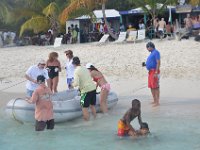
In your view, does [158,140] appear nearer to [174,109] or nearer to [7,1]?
[174,109]

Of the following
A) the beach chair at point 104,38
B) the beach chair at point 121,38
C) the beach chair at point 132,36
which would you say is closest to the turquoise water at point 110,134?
the beach chair at point 132,36

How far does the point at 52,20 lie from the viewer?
2612cm

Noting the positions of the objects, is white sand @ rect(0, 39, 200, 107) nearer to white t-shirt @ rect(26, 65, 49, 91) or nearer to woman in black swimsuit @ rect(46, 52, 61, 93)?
woman in black swimsuit @ rect(46, 52, 61, 93)

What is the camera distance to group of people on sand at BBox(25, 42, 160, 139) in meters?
8.30

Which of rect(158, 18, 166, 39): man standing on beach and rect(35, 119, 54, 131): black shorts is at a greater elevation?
rect(158, 18, 166, 39): man standing on beach

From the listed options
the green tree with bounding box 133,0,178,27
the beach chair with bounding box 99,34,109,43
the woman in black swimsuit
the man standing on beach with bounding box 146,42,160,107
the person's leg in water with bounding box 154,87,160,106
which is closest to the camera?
the man standing on beach with bounding box 146,42,160,107

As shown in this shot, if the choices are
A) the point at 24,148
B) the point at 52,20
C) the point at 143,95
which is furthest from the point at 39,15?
the point at 24,148

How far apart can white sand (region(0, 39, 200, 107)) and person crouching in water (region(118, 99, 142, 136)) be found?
122 inches

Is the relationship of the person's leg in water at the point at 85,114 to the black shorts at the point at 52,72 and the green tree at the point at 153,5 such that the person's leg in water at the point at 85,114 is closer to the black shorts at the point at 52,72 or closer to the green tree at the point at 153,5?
the black shorts at the point at 52,72

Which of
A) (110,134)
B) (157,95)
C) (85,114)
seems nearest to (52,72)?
(85,114)

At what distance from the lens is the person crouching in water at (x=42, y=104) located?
857cm

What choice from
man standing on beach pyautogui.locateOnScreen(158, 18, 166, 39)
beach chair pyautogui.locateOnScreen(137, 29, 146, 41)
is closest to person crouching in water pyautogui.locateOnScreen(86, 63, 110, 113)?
beach chair pyautogui.locateOnScreen(137, 29, 146, 41)

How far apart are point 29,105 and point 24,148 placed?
144 cm

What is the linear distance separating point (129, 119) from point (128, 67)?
25.3 feet
